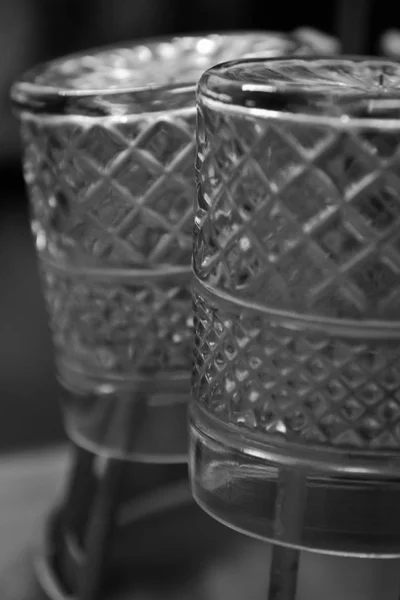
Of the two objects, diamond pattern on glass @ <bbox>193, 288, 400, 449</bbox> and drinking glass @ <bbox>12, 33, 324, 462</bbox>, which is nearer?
diamond pattern on glass @ <bbox>193, 288, 400, 449</bbox>

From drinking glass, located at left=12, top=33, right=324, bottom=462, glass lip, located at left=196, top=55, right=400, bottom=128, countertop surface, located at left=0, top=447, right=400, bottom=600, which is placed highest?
glass lip, located at left=196, top=55, right=400, bottom=128

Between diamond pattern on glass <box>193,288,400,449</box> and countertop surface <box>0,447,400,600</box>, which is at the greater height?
diamond pattern on glass <box>193,288,400,449</box>

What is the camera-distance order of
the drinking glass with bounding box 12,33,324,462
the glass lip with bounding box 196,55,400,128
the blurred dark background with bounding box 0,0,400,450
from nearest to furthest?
the glass lip with bounding box 196,55,400,128
the drinking glass with bounding box 12,33,324,462
the blurred dark background with bounding box 0,0,400,450

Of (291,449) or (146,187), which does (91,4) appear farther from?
(291,449)

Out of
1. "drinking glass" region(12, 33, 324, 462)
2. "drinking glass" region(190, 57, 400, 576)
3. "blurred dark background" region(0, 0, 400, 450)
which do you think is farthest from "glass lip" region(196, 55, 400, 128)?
"blurred dark background" region(0, 0, 400, 450)

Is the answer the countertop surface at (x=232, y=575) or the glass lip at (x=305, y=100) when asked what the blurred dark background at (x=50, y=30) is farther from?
the glass lip at (x=305, y=100)

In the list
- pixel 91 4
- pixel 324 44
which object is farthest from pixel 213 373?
pixel 91 4

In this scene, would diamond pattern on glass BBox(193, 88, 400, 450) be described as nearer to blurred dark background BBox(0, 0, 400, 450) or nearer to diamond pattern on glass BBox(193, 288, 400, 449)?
diamond pattern on glass BBox(193, 288, 400, 449)

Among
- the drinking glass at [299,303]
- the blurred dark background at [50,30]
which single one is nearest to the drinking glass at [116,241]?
the drinking glass at [299,303]
